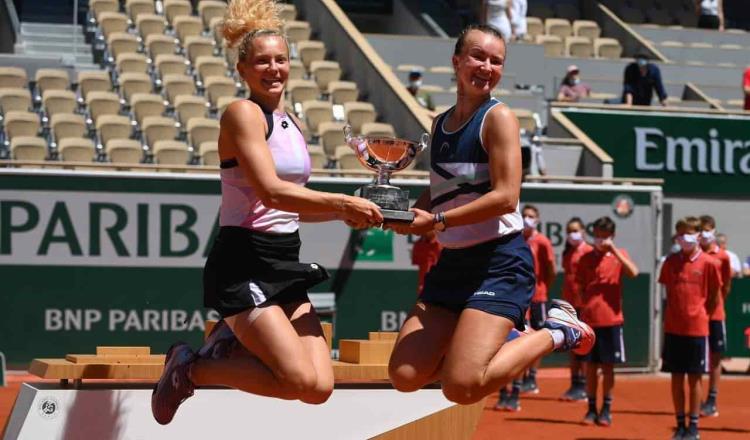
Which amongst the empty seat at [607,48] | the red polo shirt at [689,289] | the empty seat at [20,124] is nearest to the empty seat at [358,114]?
the empty seat at [20,124]

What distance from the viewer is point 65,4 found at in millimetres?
22625

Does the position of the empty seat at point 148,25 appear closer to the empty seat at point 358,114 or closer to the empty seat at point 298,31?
the empty seat at point 298,31

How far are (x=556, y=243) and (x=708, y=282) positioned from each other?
13.6 ft

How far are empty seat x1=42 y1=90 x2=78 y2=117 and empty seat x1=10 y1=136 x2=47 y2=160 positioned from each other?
1.17 m

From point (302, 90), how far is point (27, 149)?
4.26 metres

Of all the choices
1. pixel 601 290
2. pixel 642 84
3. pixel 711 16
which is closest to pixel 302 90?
pixel 642 84

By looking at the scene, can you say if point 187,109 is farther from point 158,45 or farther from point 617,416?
point 617,416

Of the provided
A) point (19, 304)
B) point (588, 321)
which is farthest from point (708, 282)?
point (19, 304)

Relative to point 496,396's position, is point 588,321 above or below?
above

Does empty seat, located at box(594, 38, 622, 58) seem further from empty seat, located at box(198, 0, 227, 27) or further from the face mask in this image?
the face mask

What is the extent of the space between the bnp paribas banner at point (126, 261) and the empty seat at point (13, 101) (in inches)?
140

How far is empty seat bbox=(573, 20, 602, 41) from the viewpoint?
2530cm

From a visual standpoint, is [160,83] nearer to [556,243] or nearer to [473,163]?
[556,243]

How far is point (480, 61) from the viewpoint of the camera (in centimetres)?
716
